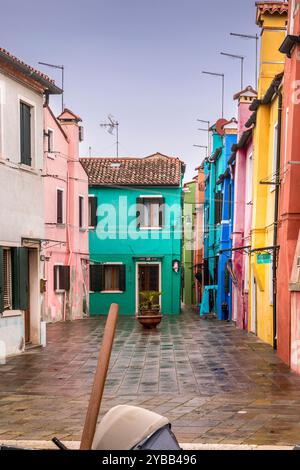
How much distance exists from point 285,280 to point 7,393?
6.04 m

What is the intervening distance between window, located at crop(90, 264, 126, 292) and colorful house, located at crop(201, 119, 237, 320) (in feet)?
13.7

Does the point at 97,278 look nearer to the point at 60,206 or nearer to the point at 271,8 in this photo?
the point at 60,206

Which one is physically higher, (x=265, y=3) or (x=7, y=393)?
(x=265, y=3)

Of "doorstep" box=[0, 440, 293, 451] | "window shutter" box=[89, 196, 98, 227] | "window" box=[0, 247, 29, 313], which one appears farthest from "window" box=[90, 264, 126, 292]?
"doorstep" box=[0, 440, 293, 451]

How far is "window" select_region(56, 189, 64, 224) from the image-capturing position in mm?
25016

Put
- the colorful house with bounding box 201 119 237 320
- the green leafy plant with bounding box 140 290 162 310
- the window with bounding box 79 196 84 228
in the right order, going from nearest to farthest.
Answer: the green leafy plant with bounding box 140 290 162 310, the colorful house with bounding box 201 119 237 320, the window with bounding box 79 196 84 228

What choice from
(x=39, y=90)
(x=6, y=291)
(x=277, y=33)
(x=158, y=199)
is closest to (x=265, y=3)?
(x=277, y=33)

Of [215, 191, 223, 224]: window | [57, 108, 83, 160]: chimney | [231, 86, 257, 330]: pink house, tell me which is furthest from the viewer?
[215, 191, 223, 224]: window

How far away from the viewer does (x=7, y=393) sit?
9.48m

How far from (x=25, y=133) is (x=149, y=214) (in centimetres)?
1657

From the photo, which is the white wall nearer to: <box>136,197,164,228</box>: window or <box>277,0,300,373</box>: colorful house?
<box>277,0,300,373</box>: colorful house

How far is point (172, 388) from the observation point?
388 inches

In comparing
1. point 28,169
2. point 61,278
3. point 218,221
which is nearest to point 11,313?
point 28,169
